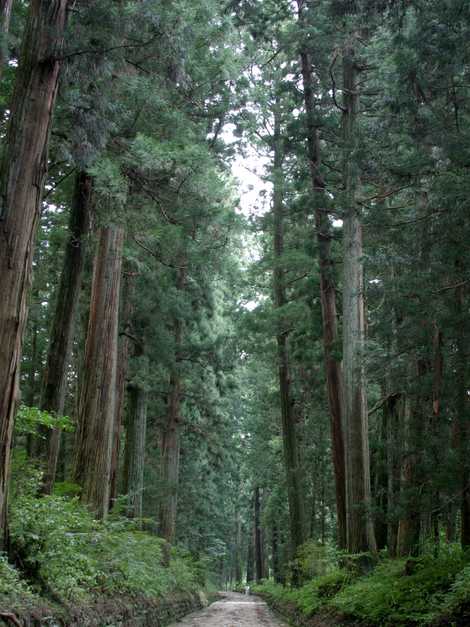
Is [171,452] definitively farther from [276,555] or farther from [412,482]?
[276,555]

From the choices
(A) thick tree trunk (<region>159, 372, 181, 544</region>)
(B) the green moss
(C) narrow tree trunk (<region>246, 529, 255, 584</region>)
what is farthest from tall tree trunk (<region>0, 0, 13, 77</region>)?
(C) narrow tree trunk (<region>246, 529, 255, 584</region>)

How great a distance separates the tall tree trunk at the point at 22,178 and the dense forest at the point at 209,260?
0.02m

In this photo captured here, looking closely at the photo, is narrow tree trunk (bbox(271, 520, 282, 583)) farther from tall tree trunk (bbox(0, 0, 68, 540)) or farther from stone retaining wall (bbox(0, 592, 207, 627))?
tall tree trunk (bbox(0, 0, 68, 540))

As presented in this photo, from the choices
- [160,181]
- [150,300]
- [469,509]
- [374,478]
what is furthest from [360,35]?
[374,478]

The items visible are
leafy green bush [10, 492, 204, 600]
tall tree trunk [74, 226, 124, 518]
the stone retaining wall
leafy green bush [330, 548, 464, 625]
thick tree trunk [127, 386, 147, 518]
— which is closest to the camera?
the stone retaining wall

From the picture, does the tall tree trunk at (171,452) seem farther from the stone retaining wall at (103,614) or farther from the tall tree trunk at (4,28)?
the tall tree trunk at (4,28)

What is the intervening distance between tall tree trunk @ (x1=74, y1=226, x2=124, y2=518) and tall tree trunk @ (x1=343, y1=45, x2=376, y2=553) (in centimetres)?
436

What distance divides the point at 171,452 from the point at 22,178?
666 inches

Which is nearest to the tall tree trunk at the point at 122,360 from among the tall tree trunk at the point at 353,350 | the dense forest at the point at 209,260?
the dense forest at the point at 209,260

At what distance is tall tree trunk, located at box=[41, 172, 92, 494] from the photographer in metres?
9.91

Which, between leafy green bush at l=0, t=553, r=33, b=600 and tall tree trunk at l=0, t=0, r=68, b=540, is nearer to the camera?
leafy green bush at l=0, t=553, r=33, b=600

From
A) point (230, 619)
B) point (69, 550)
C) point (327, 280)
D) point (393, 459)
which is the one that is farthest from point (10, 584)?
point (327, 280)

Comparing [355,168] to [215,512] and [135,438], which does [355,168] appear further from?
[215,512]

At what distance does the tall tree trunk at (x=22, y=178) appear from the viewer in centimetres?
567
